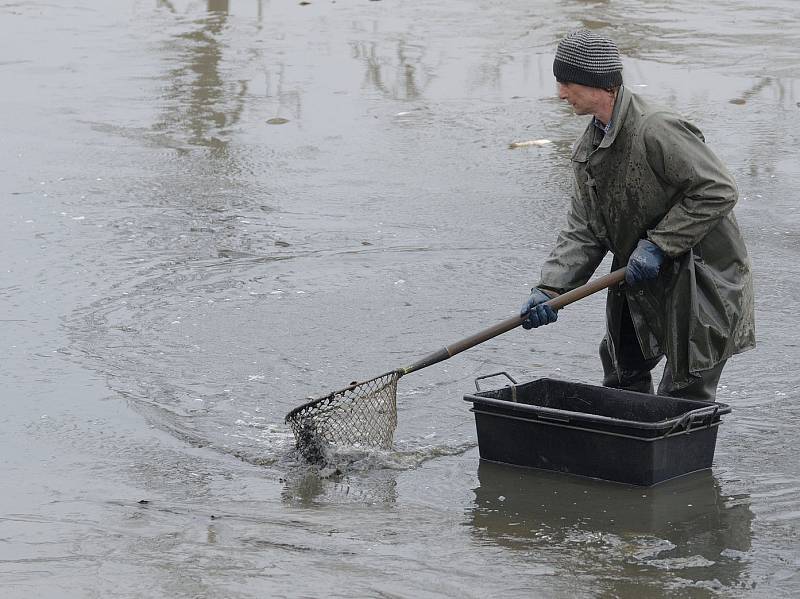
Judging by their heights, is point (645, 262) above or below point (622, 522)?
above

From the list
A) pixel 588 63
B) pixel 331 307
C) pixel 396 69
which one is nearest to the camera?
pixel 588 63

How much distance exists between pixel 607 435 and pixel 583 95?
4.02 ft

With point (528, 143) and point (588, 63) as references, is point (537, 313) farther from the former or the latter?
point (528, 143)

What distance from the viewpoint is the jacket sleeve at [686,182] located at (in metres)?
4.59

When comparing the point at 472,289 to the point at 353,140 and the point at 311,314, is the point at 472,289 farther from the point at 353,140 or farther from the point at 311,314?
the point at 353,140

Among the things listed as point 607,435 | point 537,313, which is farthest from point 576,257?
point 607,435

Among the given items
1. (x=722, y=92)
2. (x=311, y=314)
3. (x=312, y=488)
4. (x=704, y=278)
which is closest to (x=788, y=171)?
(x=722, y=92)

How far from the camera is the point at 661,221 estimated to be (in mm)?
4723

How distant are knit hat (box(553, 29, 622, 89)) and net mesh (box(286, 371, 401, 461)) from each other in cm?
132

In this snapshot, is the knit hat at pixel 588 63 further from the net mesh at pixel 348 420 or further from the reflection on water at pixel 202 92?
the reflection on water at pixel 202 92

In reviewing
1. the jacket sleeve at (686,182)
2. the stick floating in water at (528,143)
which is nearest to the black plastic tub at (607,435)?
the jacket sleeve at (686,182)

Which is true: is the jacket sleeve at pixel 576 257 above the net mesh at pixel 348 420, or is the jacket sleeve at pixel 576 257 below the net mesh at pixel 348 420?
above

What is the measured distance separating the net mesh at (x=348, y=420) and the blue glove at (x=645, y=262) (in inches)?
39.5

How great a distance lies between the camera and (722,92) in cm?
1184
